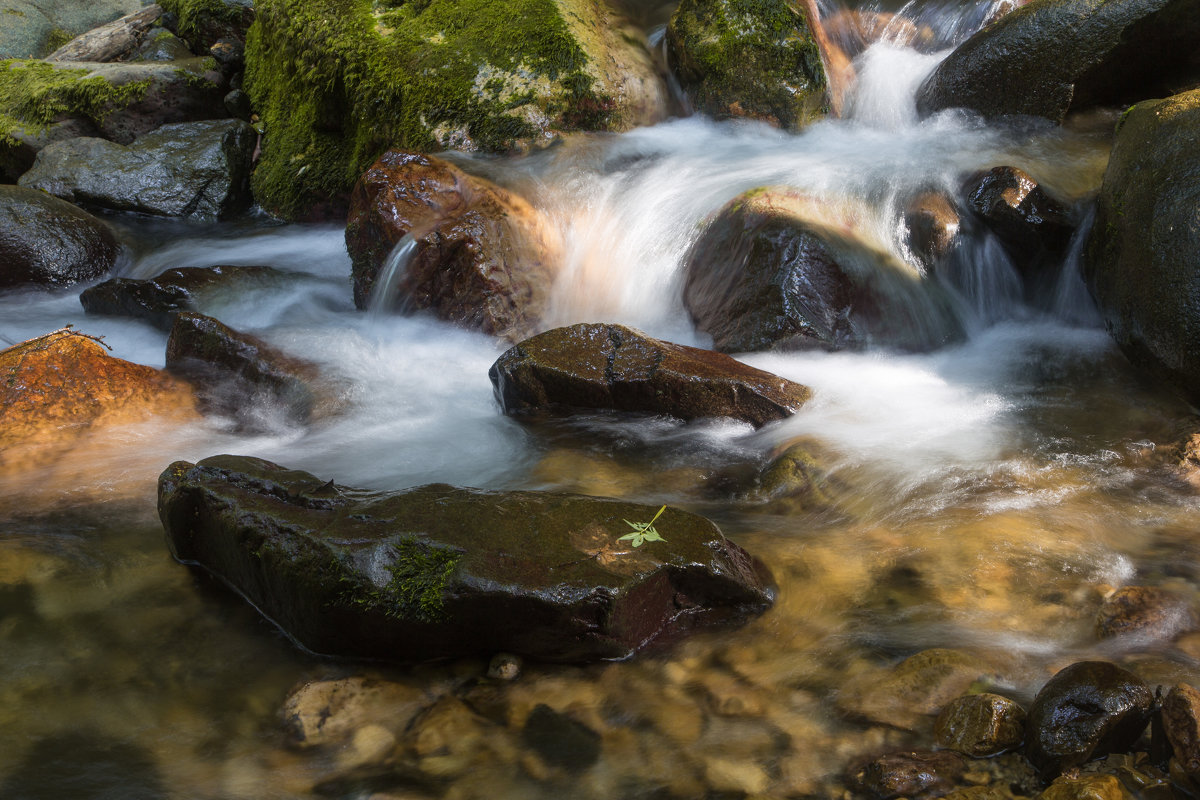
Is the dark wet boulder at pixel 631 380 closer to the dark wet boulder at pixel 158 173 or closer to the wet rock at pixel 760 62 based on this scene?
the wet rock at pixel 760 62

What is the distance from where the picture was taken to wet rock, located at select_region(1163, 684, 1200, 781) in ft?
6.44

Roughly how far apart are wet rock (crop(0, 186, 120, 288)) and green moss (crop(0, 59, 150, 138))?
2186 mm

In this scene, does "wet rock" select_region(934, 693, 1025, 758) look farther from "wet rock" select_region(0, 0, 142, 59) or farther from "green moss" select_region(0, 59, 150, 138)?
"wet rock" select_region(0, 0, 142, 59)

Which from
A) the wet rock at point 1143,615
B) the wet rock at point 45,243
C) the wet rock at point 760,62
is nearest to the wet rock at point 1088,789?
the wet rock at point 1143,615

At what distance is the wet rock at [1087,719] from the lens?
80.3 inches

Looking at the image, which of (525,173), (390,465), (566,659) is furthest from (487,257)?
(566,659)

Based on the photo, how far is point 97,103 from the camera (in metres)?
8.94

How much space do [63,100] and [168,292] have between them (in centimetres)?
457

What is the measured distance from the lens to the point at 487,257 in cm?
559

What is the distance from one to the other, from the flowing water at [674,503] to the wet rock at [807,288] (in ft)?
0.50

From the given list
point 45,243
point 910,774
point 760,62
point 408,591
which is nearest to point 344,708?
point 408,591

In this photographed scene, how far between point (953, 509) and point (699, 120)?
515 centimetres

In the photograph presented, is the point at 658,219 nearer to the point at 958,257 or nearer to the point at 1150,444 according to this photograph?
the point at 958,257

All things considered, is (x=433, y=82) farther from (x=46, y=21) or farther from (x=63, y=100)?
(x=46, y=21)
